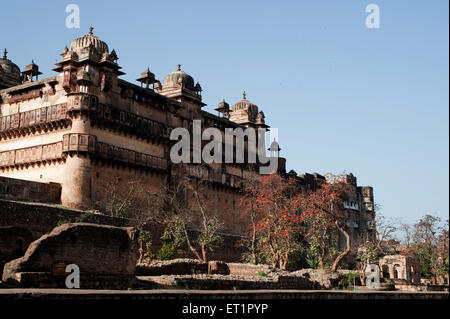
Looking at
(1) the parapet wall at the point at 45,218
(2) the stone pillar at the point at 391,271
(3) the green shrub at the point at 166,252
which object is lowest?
(2) the stone pillar at the point at 391,271

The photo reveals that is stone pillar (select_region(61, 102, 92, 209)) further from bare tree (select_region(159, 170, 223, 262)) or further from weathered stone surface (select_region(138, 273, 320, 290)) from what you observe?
weathered stone surface (select_region(138, 273, 320, 290))

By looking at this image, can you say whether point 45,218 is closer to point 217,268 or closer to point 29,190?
point 29,190

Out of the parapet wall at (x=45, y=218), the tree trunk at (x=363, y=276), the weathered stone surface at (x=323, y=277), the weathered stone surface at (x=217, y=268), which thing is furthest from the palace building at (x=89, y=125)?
the tree trunk at (x=363, y=276)

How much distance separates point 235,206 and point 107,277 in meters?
31.2

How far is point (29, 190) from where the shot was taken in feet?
114

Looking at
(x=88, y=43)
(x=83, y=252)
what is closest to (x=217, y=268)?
(x=83, y=252)

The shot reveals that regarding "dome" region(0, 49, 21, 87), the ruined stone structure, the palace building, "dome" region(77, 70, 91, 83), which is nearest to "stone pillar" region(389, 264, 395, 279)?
the ruined stone structure

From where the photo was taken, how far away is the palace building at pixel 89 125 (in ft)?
123

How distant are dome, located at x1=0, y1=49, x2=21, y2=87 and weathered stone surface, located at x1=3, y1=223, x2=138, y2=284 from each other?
29822 millimetres

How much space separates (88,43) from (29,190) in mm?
11726

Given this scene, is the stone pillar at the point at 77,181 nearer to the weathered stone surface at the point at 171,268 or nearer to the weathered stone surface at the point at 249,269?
the weathered stone surface at the point at 171,268

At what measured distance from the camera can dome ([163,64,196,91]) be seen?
48950 millimetres

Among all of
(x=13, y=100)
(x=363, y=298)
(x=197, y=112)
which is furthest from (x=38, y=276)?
(x=197, y=112)

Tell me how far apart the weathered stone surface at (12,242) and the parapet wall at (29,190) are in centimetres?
891
